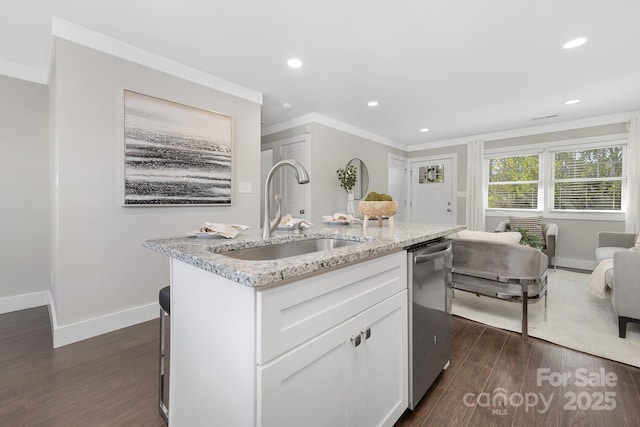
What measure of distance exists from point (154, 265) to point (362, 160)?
149 inches

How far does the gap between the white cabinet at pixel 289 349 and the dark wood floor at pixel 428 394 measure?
1.61 feet

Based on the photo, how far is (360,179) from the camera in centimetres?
518

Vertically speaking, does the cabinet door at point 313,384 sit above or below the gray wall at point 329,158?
below

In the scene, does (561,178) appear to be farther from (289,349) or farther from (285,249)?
(289,349)

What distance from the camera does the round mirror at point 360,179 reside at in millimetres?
5078

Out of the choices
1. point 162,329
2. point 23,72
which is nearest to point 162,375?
point 162,329

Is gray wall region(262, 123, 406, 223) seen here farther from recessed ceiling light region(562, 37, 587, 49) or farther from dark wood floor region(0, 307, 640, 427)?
recessed ceiling light region(562, 37, 587, 49)

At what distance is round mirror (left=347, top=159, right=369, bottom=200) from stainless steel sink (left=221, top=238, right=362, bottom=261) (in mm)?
3475

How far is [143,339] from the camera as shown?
7.29ft

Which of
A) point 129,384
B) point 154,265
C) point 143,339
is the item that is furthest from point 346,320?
point 154,265

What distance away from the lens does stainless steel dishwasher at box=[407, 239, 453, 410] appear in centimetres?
140

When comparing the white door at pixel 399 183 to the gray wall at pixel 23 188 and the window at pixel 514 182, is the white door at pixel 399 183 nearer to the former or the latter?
the window at pixel 514 182

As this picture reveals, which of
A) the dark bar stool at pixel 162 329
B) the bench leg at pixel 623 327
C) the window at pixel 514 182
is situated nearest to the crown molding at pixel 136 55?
the dark bar stool at pixel 162 329

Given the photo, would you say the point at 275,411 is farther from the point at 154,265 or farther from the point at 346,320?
the point at 154,265
